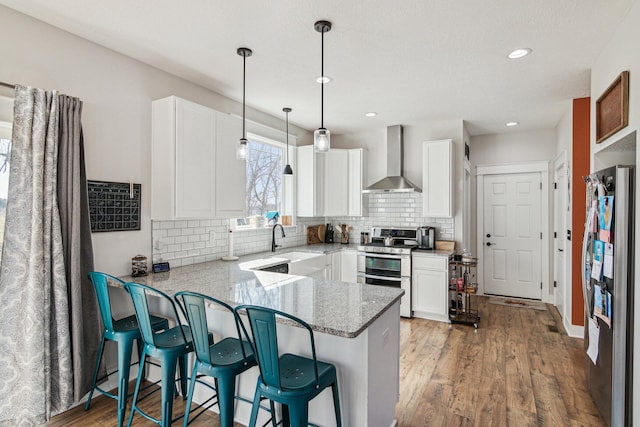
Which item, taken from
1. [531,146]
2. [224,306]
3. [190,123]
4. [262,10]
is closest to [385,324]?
[224,306]

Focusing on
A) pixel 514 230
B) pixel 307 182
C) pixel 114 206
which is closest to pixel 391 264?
pixel 307 182

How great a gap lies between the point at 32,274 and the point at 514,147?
229 inches

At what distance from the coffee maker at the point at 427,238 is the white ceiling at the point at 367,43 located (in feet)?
5.58

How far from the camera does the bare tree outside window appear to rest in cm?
412

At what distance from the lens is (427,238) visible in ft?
15.3

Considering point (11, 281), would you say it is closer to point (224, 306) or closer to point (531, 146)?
point (224, 306)

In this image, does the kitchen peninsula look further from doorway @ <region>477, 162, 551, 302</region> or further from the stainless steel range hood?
doorway @ <region>477, 162, 551, 302</region>

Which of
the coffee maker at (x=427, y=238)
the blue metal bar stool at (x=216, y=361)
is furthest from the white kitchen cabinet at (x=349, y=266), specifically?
the blue metal bar stool at (x=216, y=361)

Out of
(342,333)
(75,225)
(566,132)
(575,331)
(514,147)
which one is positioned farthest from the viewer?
(514,147)

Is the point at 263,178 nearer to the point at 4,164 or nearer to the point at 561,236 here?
the point at 4,164

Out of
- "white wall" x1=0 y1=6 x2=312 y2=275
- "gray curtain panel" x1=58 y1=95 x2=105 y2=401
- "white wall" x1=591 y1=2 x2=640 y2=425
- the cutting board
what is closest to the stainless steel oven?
the cutting board

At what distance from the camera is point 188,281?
255 cm

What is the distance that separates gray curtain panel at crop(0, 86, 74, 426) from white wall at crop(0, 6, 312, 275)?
0.79ft

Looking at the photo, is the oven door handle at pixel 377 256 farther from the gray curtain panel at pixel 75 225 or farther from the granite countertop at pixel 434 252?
the gray curtain panel at pixel 75 225
